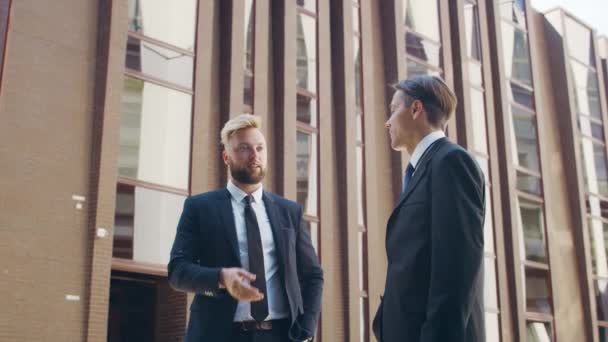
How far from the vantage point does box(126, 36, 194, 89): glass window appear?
46.0 ft

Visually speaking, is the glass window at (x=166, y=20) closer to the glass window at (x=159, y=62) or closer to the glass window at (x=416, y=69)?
the glass window at (x=159, y=62)

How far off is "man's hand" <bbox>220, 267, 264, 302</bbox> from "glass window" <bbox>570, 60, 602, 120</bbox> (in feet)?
80.5

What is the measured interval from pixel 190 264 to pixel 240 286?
50cm

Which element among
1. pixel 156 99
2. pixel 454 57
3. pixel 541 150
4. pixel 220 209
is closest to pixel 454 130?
pixel 454 57

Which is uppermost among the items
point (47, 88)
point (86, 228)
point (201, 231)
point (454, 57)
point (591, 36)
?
point (591, 36)

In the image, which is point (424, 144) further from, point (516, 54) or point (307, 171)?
point (516, 54)

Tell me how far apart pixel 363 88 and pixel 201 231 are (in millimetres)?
14858

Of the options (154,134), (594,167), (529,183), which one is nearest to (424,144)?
(154,134)

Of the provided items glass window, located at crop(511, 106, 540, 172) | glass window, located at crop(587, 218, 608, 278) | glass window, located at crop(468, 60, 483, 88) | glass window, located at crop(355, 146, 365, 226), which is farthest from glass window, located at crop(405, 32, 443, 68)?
glass window, located at crop(587, 218, 608, 278)

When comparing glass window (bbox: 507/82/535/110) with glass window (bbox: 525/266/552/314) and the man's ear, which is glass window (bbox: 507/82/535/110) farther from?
the man's ear

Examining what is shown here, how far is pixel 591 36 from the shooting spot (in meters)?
27.7

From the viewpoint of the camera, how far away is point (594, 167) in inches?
1008

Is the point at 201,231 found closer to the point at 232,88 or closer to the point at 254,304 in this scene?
the point at 254,304

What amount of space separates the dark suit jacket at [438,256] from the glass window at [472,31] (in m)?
20.2
